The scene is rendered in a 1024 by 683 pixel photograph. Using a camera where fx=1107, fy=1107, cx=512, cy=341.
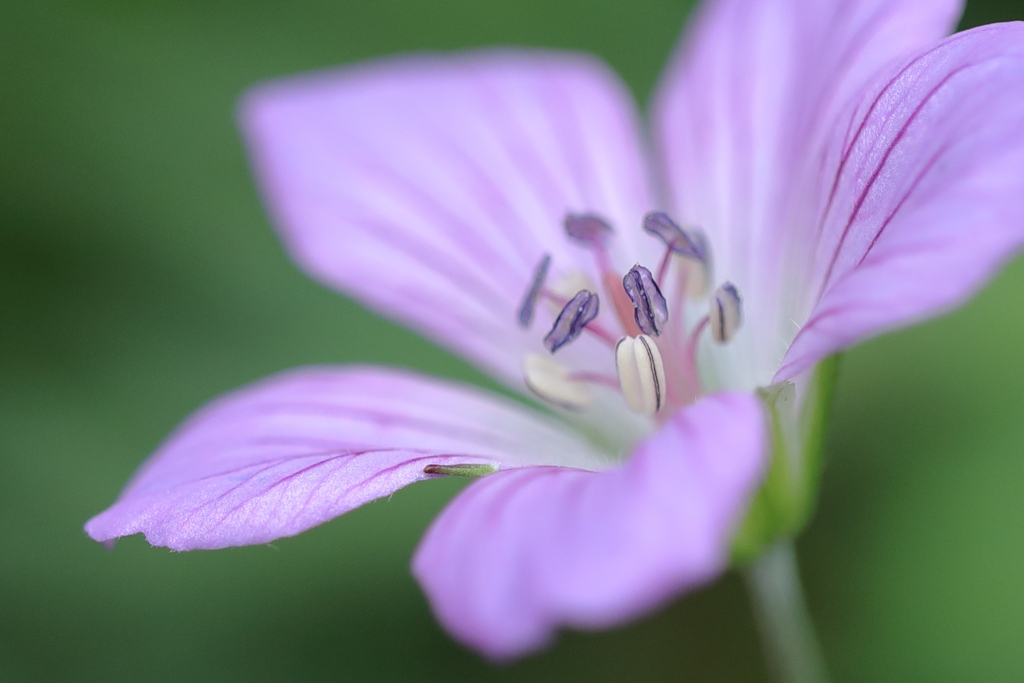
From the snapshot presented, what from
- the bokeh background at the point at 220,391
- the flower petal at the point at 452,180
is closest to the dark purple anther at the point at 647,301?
the flower petal at the point at 452,180

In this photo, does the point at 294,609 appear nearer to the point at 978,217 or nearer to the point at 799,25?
the point at 799,25

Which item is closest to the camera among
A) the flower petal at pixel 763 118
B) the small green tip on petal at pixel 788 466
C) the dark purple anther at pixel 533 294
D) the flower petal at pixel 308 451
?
the flower petal at pixel 308 451

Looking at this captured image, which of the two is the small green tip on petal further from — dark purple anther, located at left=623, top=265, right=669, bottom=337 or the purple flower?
dark purple anther, located at left=623, top=265, right=669, bottom=337

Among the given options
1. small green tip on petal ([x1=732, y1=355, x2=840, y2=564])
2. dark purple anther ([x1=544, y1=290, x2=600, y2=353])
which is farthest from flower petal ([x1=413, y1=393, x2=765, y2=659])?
dark purple anther ([x1=544, y1=290, x2=600, y2=353])

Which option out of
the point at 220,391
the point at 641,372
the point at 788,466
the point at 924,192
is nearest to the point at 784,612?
the point at 788,466

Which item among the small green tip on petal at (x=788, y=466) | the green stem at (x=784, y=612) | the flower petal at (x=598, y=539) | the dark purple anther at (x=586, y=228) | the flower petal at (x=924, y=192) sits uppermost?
the flower petal at (x=924, y=192)

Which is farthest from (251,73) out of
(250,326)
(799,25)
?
(799,25)

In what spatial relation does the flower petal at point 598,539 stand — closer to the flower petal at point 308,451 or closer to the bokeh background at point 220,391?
the flower petal at point 308,451
